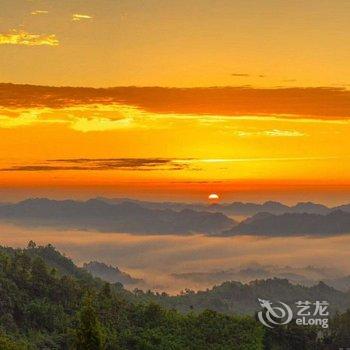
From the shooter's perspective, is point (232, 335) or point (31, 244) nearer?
point (232, 335)

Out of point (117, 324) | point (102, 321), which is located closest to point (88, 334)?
point (117, 324)

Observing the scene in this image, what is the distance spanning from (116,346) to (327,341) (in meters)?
29.6

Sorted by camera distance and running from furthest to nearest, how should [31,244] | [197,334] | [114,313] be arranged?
[31,244] < [114,313] < [197,334]

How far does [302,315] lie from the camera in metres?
62.2

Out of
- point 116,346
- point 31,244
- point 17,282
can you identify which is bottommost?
point 116,346

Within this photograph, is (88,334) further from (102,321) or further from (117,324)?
(102,321)

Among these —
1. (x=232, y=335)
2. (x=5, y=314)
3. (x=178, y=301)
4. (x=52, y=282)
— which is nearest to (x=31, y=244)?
(x=178, y=301)

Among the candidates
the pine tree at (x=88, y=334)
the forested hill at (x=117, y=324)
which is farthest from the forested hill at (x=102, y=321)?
the pine tree at (x=88, y=334)

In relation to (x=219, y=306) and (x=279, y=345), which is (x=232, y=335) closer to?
(x=279, y=345)

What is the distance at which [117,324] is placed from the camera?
207 ft

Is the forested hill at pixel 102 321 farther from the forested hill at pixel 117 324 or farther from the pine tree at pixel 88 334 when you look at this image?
the pine tree at pixel 88 334

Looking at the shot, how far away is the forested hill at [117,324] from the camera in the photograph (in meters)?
57.9

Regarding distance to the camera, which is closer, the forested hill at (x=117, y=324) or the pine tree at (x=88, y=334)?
the pine tree at (x=88, y=334)

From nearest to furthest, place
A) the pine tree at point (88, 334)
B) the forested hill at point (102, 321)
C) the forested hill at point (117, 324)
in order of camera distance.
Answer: the pine tree at point (88, 334) < the forested hill at point (102, 321) < the forested hill at point (117, 324)
